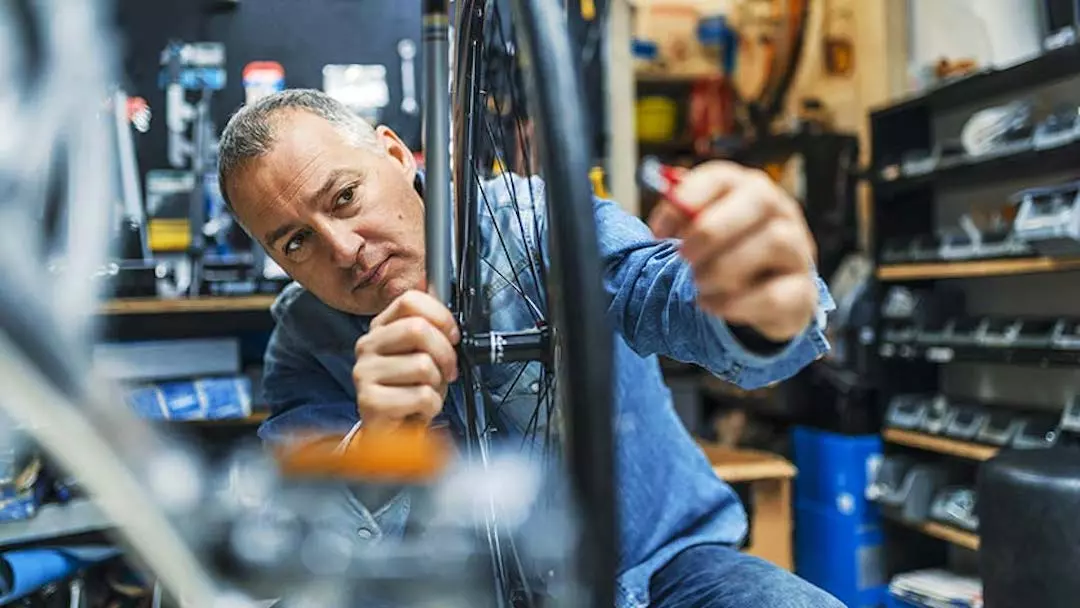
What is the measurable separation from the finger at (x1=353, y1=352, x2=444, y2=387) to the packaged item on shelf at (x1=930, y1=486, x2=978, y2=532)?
223cm

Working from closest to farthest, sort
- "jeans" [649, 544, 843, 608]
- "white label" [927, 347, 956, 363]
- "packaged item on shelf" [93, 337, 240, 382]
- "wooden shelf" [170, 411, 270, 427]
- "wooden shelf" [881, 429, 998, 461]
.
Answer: "jeans" [649, 544, 843, 608] → "wooden shelf" [170, 411, 270, 427] → "packaged item on shelf" [93, 337, 240, 382] → "wooden shelf" [881, 429, 998, 461] → "white label" [927, 347, 956, 363]

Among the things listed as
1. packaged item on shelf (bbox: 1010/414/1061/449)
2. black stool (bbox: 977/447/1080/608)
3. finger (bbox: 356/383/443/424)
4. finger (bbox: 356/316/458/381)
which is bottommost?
black stool (bbox: 977/447/1080/608)

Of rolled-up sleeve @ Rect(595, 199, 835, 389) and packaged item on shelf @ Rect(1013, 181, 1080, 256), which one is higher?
packaged item on shelf @ Rect(1013, 181, 1080, 256)

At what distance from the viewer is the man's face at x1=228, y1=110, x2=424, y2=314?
809 millimetres

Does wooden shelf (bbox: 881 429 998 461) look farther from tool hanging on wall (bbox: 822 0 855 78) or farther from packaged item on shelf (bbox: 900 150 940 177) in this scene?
tool hanging on wall (bbox: 822 0 855 78)

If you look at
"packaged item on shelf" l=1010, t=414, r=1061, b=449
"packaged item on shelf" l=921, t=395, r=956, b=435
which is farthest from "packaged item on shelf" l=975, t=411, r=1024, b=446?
"packaged item on shelf" l=921, t=395, r=956, b=435

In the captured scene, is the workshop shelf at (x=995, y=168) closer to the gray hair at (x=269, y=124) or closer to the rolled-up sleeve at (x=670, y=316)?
the rolled-up sleeve at (x=670, y=316)

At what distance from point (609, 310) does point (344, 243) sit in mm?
238

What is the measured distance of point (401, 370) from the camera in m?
0.64

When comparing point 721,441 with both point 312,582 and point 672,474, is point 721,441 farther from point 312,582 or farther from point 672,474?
point 312,582

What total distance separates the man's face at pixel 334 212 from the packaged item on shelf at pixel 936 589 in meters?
2.12

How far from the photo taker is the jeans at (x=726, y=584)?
93 cm

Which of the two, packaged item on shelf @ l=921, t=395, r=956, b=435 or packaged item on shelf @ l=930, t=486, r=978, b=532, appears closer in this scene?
packaged item on shelf @ l=930, t=486, r=978, b=532

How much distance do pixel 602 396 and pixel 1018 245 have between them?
215 cm
